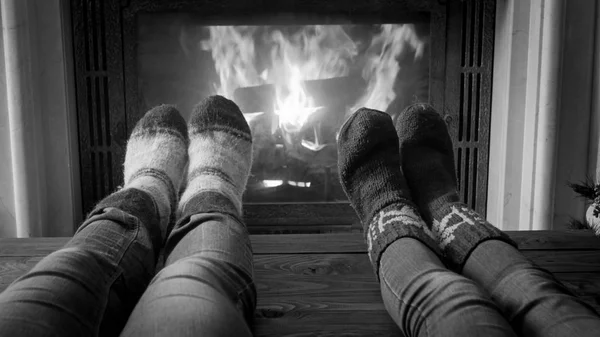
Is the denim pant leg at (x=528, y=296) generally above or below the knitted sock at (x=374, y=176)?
below

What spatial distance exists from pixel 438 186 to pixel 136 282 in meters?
0.51

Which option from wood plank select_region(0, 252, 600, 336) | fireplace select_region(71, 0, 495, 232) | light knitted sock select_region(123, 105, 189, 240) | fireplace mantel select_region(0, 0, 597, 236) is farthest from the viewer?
fireplace select_region(71, 0, 495, 232)

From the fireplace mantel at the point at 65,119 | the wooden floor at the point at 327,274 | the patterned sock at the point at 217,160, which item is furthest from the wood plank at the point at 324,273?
the fireplace mantel at the point at 65,119

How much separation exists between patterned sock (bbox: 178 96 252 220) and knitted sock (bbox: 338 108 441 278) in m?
0.19

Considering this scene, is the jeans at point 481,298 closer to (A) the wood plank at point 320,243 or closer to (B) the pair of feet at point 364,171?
(B) the pair of feet at point 364,171

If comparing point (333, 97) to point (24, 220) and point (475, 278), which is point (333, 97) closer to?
point (24, 220)

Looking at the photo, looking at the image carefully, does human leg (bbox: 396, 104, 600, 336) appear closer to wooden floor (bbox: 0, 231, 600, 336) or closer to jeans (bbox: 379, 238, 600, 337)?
jeans (bbox: 379, 238, 600, 337)

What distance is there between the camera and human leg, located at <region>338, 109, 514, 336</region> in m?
0.46

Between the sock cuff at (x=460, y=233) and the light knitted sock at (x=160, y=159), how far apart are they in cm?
39

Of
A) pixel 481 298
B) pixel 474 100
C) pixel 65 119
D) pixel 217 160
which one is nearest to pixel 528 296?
pixel 481 298

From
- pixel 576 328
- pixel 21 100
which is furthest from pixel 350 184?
pixel 21 100

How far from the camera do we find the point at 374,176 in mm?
892

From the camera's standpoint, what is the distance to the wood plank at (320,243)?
0.83 meters

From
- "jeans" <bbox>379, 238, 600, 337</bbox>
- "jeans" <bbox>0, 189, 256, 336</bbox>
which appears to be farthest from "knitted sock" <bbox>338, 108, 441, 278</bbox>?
"jeans" <bbox>0, 189, 256, 336</bbox>
